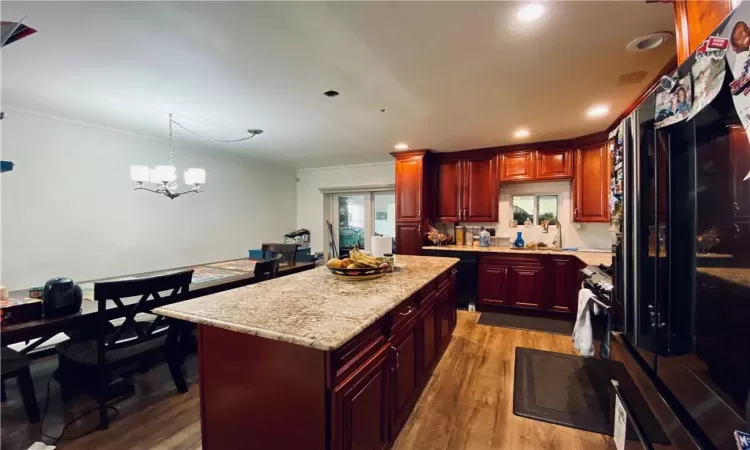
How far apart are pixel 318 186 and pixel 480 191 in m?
3.15

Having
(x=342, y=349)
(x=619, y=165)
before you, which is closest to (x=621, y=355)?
(x=619, y=165)

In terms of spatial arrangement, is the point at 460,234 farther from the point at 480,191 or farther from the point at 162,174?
the point at 162,174

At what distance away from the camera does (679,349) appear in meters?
0.88

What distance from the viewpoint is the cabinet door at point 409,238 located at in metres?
4.66

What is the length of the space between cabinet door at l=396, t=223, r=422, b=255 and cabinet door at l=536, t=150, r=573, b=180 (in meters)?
1.82

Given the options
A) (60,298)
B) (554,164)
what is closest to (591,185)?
(554,164)

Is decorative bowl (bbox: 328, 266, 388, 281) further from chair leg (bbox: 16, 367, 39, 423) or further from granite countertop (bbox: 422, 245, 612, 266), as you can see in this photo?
granite countertop (bbox: 422, 245, 612, 266)

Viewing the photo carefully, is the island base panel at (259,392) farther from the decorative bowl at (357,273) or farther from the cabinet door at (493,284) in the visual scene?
the cabinet door at (493,284)

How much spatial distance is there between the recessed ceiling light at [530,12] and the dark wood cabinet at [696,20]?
571mm

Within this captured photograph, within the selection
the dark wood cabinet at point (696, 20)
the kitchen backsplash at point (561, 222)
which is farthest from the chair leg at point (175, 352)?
the kitchen backsplash at point (561, 222)

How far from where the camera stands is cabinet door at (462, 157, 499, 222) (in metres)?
4.47

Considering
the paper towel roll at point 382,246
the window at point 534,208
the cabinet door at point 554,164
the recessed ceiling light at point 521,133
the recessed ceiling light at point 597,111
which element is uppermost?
the recessed ceiling light at point 521,133

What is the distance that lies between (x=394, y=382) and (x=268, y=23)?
79.6 inches

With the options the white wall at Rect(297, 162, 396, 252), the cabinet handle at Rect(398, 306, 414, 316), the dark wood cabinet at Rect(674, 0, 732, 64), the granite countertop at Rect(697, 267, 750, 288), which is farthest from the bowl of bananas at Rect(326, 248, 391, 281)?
the white wall at Rect(297, 162, 396, 252)
